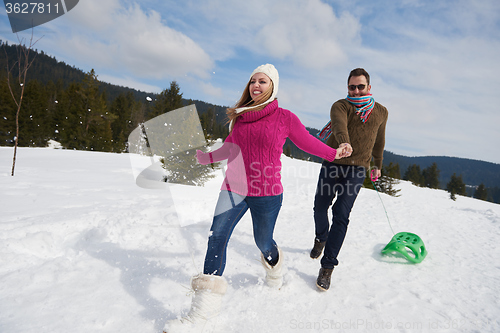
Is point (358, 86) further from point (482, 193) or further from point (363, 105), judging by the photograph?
point (482, 193)

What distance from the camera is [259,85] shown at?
2.07m

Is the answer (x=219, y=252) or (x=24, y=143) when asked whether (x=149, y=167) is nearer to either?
(x=219, y=252)

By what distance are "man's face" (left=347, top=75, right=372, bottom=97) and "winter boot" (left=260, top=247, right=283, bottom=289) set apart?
1924mm

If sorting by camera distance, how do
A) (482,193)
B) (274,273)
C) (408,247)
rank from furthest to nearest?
(482,193), (408,247), (274,273)

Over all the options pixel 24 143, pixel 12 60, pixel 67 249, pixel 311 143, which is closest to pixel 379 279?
pixel 311 143

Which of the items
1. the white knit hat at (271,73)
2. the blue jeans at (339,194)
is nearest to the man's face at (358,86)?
the blue jeans at (339,194)

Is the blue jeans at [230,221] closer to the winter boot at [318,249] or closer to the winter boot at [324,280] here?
the winter boot at [324,280]

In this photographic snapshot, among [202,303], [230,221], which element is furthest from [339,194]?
[202,303]

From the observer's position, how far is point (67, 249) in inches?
113

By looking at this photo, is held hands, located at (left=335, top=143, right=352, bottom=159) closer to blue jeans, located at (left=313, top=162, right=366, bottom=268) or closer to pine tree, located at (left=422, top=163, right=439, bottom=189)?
blue jeans, located at (left=313, top=162, right=366, bottom=268)

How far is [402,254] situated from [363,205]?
385cm

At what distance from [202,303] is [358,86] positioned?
259 cm

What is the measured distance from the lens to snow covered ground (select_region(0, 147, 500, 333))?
2004 mm

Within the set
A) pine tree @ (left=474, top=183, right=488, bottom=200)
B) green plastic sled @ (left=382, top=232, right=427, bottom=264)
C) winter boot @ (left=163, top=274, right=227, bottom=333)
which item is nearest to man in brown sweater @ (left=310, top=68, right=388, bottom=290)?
winter boot @ (left=163, top=274, right=227, bottom=333)
